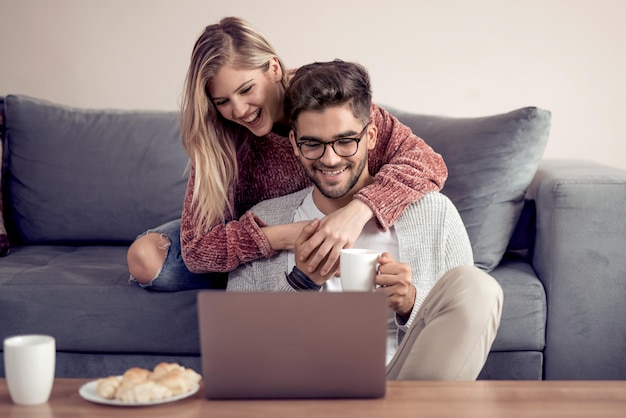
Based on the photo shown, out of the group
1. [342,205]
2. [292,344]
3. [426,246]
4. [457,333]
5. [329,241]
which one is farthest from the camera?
[342,205]

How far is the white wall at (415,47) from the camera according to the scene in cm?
313

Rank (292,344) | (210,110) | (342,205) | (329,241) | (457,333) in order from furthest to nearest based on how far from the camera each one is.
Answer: (210,110)
(342,205)
(329,241)
(457,333)
(292,344)

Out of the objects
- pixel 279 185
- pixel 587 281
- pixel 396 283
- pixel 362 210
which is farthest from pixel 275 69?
pixel 587 281

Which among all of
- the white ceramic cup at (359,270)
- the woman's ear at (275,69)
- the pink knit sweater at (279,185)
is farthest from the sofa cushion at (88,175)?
the white ceramic cup at (359,270)

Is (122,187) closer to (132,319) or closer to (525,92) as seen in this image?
(132,319)

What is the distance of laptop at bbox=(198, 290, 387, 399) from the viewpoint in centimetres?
111

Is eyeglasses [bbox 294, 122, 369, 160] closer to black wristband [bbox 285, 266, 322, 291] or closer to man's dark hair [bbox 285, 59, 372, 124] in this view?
man's dark hair [bbox 285, 59, 372, 124]

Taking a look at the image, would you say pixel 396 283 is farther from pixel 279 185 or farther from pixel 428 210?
pixel 279 185

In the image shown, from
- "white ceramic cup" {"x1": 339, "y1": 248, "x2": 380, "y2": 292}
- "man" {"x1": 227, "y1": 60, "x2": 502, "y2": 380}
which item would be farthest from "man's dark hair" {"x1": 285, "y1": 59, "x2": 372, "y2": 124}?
"white ceramic cup" {"x1": 339, "y1": 248, "x2": 380, "y2": 292}

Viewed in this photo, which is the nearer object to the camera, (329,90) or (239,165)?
(329,90)

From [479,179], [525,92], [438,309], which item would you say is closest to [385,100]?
[525,92]

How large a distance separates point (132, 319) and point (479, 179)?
108 cm

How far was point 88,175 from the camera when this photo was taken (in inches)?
115

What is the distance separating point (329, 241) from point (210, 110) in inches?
22.7
